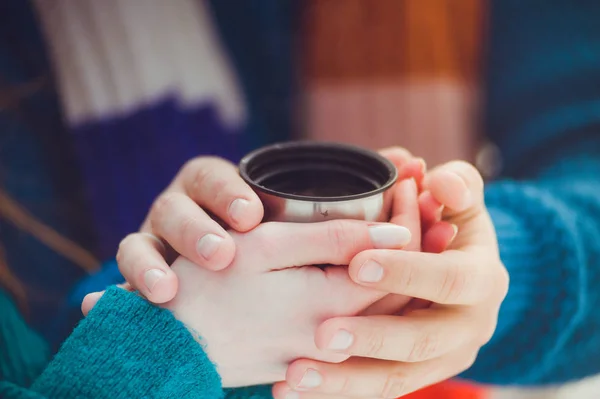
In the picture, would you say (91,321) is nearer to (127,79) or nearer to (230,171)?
(230,171)

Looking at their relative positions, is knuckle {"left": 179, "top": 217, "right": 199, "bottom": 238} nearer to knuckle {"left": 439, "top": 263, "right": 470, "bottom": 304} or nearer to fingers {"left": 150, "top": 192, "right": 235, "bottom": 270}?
fingers {"left": 150, "top": 192, "right": 235, "bottom": 270}

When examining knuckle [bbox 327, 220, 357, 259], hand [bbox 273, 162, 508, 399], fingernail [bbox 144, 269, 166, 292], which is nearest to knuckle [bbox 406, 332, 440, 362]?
hand [bbox 273, 162, 508, 399]

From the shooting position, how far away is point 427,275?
393 millimetres

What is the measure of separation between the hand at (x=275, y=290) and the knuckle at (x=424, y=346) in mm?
50

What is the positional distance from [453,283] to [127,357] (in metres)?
0.26

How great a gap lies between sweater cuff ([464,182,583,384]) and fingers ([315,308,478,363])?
187 millimetres

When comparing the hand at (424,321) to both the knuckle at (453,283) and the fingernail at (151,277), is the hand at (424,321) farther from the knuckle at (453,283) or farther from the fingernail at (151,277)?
the fingernail at (151,277)

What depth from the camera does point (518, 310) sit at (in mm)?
605

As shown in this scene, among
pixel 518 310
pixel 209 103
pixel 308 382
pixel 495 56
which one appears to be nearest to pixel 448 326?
pixel 308 382

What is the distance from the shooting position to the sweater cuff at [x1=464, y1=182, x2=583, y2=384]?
59cm

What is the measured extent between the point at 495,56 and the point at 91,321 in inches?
33.6

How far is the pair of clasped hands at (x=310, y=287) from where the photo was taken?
15.0 inches

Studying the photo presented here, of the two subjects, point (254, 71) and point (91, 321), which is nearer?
point (91, 321)

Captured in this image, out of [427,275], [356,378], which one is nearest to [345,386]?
[356,378]
